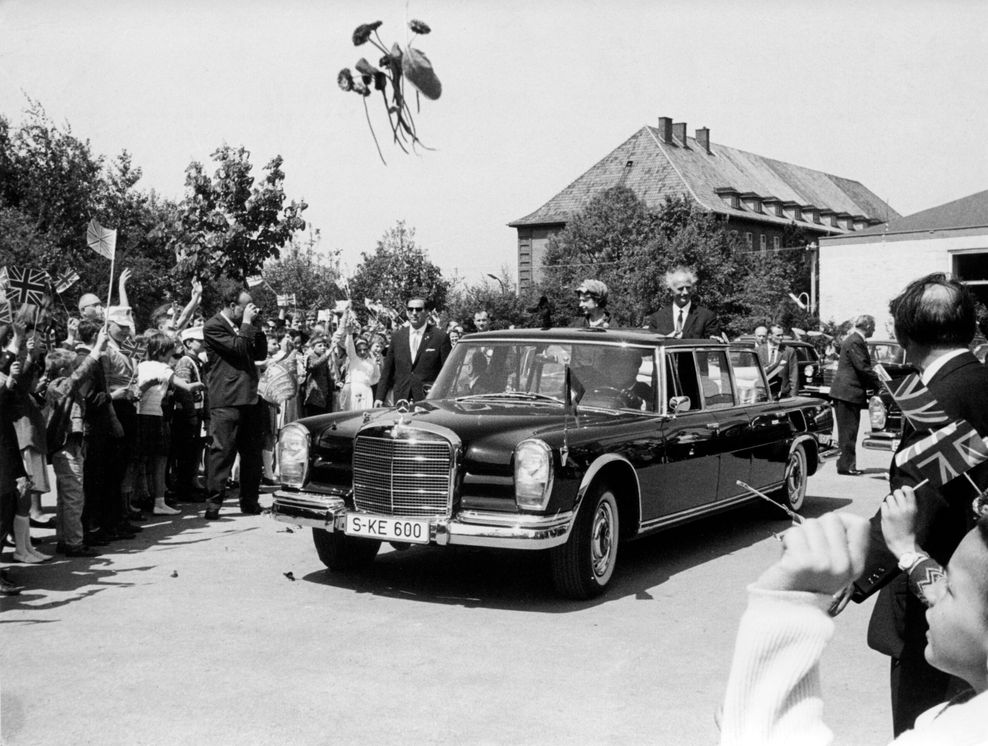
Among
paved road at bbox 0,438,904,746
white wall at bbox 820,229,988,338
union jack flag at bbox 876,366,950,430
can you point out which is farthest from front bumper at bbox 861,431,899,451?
white wall at bbox 820,229,988,338

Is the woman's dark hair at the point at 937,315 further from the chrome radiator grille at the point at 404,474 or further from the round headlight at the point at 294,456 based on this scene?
the round headlight at the point at 294,456

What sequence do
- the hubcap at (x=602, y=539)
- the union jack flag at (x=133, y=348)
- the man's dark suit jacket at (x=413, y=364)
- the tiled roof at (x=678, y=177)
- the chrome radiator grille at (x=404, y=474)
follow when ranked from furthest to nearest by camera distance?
1. the tiled roof at (x=678, y=177)
2. the man's dark suit jacket at (x=413, y=364)
3. the union jack flag at (x=133, y=348)
4. the hubcap at (x=602, y=539)
5. the chrome radiator grille at (x=404, y=474)

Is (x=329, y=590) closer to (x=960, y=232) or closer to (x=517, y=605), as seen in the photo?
(x=517, y=605)

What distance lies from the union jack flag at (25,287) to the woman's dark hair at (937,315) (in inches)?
270

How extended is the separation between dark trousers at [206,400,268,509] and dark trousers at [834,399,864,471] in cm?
741

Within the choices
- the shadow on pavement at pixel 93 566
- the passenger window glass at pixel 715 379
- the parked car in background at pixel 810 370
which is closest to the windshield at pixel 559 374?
the passenger window glass at pixel 715 379

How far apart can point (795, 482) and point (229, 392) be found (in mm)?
5471

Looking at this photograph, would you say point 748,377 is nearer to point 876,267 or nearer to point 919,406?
point 919,406

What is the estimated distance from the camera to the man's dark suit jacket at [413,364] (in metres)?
10.3

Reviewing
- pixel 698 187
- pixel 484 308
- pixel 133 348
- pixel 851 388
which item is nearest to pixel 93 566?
pixel 133 348

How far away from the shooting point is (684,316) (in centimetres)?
1035

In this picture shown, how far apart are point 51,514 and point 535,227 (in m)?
56.1

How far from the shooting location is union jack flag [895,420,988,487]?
2840 mm

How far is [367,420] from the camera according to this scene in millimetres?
7223
